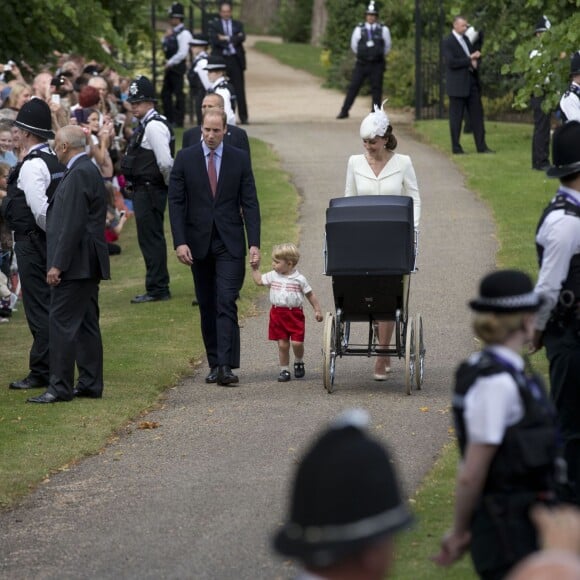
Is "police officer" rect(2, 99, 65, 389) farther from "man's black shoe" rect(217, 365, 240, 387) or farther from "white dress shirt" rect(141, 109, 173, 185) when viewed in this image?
"white dress shirt" rect(141, 109, 173, 185)

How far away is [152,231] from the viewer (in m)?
15.2

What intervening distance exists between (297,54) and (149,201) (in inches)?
1216

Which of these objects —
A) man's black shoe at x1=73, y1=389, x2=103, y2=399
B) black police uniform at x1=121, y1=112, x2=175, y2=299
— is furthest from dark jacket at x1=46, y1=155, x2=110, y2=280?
black police uniform at x1=121, y1=112, x2=175, y2=299

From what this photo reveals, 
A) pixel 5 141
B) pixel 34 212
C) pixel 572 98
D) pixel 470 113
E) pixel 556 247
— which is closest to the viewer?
pixel 556 247

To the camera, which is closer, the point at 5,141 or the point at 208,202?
the point at 208,202

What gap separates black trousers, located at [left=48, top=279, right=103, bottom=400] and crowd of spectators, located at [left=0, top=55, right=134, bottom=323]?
10.8ft

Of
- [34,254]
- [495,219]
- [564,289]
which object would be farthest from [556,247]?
[495,219]

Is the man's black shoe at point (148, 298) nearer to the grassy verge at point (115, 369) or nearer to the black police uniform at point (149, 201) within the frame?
the black police uniform at point (149, 201)

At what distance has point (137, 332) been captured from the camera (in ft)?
44.8

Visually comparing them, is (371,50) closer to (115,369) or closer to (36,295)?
(115,369)

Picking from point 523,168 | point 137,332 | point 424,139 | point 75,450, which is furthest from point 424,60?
point 75,450

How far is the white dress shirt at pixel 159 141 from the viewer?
14664 mm

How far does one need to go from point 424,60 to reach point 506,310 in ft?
85.8

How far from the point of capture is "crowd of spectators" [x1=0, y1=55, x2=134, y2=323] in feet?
46.8
